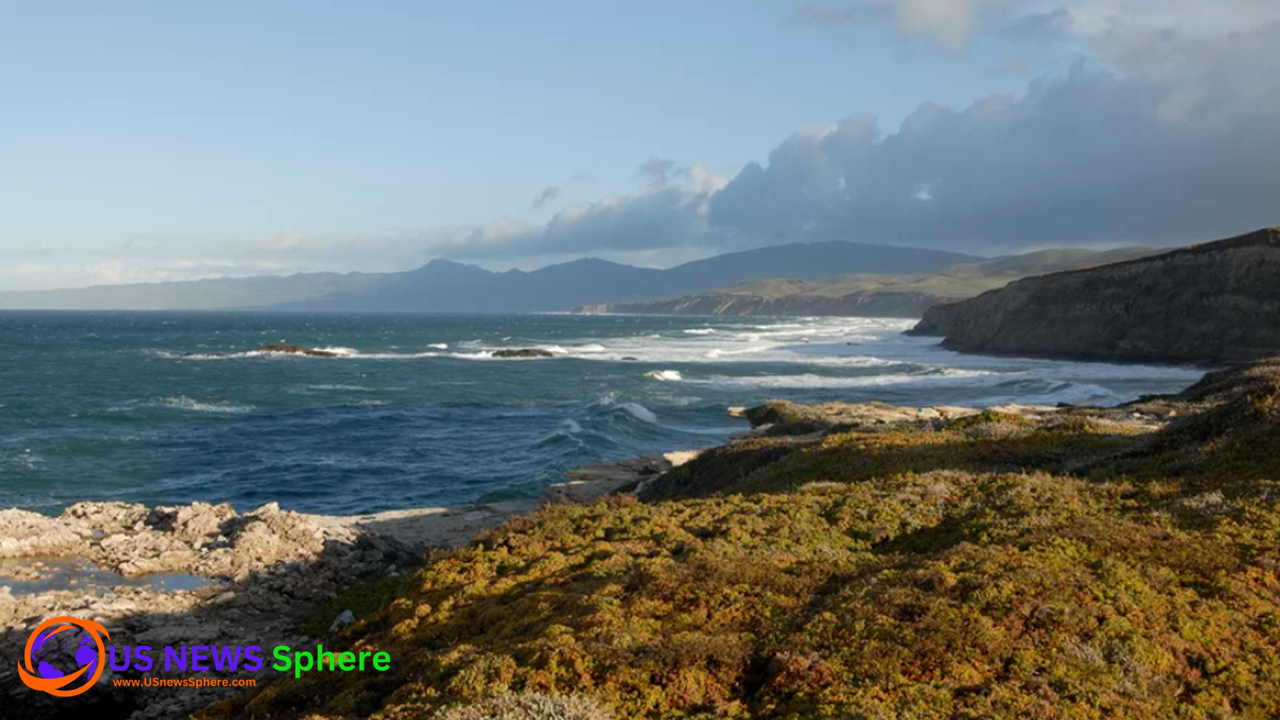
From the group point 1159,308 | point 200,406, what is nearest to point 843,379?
point 1159,308

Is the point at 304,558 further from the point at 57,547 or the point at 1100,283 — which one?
the point at 1100,283

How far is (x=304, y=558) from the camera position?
16953mm

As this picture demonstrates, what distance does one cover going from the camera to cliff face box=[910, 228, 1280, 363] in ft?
220

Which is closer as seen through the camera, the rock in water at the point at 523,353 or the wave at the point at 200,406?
the wave at the point at 200,406

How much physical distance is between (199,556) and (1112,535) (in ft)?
51.4

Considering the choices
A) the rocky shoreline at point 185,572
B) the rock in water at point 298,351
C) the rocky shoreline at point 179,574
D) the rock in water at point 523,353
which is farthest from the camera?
the rock in water at point 298,351

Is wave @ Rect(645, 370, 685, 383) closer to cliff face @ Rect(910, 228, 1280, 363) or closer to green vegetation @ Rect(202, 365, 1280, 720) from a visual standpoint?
cliff face @ Rect(910, 228, 1280, 363)

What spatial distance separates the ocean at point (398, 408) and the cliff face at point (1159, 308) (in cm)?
489

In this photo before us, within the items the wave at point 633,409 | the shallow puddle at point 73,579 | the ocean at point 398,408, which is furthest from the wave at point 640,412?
the shallow puddle at point 73,579

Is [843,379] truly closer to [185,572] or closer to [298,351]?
[185,572]

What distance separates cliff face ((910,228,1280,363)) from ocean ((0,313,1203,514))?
489 centimetres

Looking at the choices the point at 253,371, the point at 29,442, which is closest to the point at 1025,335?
the point at 253,371

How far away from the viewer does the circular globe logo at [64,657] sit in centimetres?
1135

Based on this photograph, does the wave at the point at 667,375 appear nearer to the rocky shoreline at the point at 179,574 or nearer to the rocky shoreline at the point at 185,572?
the rocky shoreline at the point at 185,572
